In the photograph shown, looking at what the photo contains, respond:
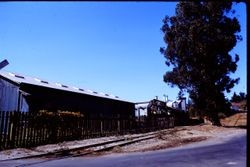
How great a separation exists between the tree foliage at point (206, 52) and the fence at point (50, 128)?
12.7 metres

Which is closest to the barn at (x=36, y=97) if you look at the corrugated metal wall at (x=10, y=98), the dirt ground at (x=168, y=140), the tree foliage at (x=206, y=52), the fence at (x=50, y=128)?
the corrugated metal wall at (x=10, y=98)

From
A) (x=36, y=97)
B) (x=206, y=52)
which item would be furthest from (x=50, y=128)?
(x=206, y=52)

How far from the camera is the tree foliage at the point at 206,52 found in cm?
3516

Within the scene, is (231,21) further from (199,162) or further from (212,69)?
(199,162)

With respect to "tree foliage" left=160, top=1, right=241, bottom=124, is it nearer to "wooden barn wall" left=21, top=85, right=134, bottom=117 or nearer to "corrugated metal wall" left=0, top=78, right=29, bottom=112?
"wooden barn wall" left=21, top=85, right=134, bottom=117

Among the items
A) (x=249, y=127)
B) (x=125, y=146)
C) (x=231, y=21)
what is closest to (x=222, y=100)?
(x=231, y=21)

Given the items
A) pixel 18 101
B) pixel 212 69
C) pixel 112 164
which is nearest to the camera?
pixel 112 164

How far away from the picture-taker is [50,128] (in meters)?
17.1

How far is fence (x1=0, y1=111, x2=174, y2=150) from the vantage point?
568 inches

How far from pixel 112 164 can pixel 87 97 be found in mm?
23035

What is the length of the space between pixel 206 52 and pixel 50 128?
22494mm

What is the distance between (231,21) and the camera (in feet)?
118

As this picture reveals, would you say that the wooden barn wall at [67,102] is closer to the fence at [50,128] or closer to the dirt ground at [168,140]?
the fence at [50,128]

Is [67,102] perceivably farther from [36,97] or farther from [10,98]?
[10,98]
